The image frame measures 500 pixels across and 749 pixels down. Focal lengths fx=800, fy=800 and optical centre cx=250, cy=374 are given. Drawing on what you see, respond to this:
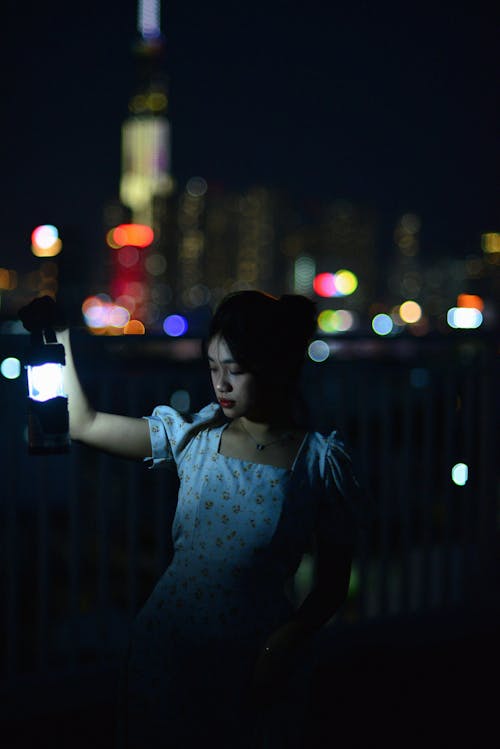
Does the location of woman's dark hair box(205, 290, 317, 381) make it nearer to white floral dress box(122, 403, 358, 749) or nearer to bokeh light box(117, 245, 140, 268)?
white floral dress box(122, 403, 358, 749)

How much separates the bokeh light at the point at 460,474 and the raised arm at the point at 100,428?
2225 mm

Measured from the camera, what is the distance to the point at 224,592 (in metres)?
1.56

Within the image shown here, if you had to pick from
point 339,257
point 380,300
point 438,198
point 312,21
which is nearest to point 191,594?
point 312,21

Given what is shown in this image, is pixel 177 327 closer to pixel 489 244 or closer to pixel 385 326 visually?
pixel 385 326

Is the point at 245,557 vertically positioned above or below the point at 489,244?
below

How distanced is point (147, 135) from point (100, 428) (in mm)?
143704

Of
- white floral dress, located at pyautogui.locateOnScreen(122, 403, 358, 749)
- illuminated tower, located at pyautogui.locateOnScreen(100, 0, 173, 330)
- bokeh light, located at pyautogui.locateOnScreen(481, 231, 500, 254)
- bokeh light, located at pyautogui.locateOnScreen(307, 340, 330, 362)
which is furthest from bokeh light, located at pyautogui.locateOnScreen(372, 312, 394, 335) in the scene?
illuminated tower, located at pyautogui.locateOnScreen(100, 0, 173, 330)

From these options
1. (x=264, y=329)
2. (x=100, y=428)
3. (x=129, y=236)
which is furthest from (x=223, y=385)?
(x=129, y=236)

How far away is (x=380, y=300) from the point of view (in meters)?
89.8

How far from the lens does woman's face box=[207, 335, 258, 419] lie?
63.9 inches

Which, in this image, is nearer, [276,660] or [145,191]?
[276,660]

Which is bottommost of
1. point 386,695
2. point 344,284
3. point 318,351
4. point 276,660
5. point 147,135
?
point 386,695

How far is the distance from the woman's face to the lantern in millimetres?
314

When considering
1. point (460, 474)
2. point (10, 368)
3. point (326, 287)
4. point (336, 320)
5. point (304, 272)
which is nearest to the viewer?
point (10, 368)
